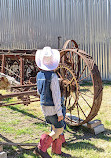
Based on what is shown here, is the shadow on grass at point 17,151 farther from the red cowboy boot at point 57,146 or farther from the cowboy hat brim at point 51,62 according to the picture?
the cowboy hat brim at point 51,62

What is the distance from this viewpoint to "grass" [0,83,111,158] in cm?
342

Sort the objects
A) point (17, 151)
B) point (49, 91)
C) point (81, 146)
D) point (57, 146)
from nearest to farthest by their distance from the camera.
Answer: point (49, 91) < point (57, 146) < point (17, 151) < point (81, 146)

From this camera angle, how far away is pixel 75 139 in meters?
3.97

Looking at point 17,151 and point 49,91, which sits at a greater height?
point 49,91

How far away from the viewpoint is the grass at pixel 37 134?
11.2 ft

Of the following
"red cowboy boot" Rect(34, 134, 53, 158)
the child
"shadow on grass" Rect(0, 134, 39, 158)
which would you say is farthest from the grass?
the child

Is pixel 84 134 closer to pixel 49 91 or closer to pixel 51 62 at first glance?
pixel 49 91

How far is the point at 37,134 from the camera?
4.30 meters

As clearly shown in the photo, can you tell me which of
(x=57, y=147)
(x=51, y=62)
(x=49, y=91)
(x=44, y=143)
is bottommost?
(x=57, y=147)

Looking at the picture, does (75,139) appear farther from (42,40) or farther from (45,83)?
(42,40)

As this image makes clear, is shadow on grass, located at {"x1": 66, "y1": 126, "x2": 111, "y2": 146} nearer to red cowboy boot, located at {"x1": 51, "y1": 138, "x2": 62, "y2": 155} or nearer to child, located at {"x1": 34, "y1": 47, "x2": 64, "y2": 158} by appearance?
red cowboy boot, located at {"x1": 51, "y1": 138, "x2": 62, "y2": 155}

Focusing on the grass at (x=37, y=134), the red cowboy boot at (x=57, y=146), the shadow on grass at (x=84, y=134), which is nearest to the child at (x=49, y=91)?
the red cowboy boot at (x=57, y=146)

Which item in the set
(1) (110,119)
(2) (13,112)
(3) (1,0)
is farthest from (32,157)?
(3) (1,0)

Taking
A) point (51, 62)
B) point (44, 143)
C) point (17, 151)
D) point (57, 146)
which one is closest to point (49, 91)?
point (51, 62)
